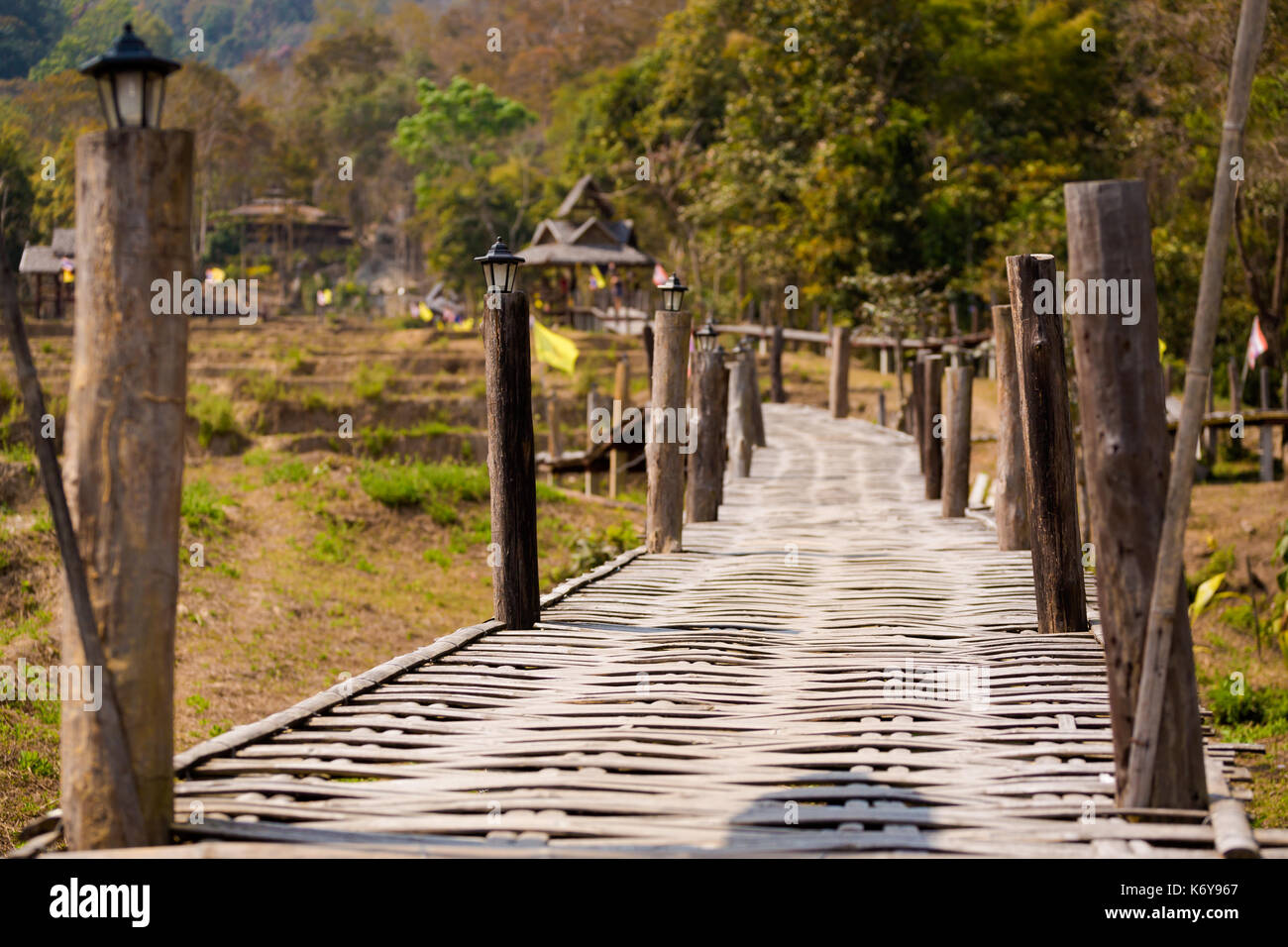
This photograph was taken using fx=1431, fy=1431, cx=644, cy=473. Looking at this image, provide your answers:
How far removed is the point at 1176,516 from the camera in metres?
A: 4.06

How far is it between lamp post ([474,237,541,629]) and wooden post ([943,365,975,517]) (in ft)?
18.8

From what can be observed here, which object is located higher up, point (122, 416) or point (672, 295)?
point (672, 295)

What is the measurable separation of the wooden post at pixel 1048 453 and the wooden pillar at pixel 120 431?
417 centimetres

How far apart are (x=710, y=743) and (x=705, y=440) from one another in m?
6.94

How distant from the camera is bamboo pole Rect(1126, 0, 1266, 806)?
4.05 metres

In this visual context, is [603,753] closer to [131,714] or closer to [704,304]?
[131,714]

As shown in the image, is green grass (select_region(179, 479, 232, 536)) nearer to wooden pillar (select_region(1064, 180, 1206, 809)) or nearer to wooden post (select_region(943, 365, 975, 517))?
wooden post (select_region(943, 365, 975, 517))

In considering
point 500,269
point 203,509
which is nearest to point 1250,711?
point 500,269

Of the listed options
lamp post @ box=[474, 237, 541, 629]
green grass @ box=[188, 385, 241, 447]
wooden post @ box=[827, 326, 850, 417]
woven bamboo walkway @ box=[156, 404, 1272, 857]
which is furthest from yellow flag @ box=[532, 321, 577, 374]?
lamp post @ box=[474, 237, 541, 629]

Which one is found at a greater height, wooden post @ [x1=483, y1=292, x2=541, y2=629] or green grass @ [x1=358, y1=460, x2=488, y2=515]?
wooden post @ [x1=483, y1=292, x2=541, y2=629]

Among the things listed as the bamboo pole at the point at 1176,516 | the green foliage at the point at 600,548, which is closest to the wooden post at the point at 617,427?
the green foliage at the point at 600,548

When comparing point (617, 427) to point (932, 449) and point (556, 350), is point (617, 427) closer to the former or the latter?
point (556, 350)

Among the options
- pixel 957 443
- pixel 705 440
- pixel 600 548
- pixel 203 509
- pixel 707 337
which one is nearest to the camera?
pixel 705 440
